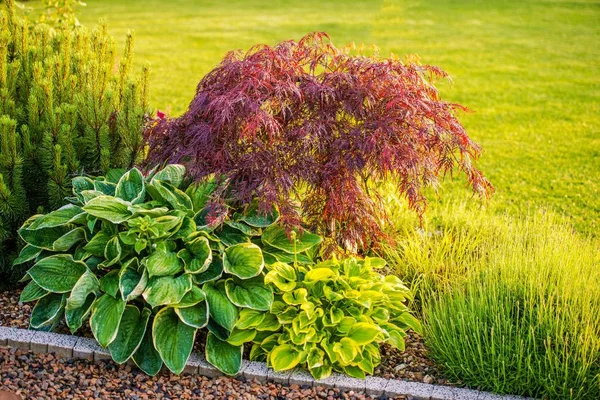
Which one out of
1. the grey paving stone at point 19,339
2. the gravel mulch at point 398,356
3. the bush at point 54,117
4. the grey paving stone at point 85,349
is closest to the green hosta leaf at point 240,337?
the gravel mulch at point 398,356

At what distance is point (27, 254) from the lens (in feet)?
13.1

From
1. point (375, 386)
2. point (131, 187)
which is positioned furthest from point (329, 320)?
point (131, 187)

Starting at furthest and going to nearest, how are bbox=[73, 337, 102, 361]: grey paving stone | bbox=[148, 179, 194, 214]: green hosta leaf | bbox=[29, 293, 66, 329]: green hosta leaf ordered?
bbox=[148, 179, 194, 214]: green hosta leaf, bbox=[29, 293, 66, 329]: green hosta leaf, bbox=[73, 337, 102, 361]: grey paving stone

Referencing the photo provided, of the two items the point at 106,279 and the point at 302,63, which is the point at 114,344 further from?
the point at 302,63

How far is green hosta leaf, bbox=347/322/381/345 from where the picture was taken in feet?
11.7

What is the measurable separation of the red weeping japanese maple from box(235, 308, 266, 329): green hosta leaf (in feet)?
1.66

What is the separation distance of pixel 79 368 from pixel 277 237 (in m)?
1.22

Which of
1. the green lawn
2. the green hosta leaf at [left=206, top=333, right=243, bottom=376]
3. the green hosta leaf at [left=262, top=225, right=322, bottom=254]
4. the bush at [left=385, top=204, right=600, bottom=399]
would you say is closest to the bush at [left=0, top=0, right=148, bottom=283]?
the green hosta leaf at [left=262, top=225, right=322, bottom=254]

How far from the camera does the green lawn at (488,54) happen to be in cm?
725

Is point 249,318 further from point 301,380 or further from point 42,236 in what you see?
point 42,236

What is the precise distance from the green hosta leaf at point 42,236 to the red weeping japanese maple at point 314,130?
0.75m

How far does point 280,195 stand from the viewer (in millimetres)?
3857

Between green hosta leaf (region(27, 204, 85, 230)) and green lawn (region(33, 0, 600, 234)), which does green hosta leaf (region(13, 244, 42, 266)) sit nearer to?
green hosta leaf (region(27, 204, 85, 230))

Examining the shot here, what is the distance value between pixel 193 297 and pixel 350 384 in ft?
2.80
